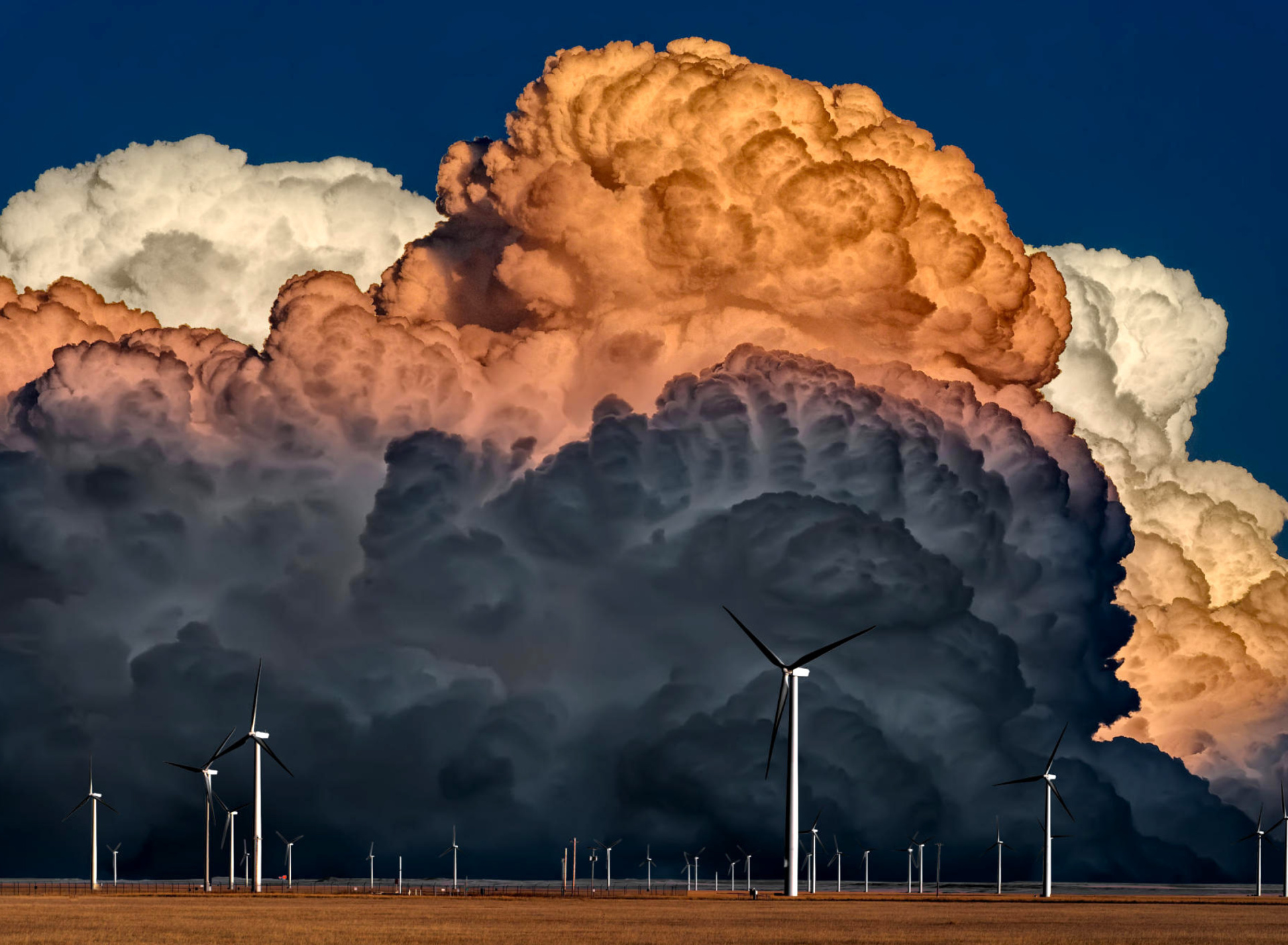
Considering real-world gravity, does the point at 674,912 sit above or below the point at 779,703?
below

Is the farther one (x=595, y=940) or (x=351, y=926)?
(x=351, y=926)

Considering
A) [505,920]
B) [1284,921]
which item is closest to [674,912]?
[505,920]

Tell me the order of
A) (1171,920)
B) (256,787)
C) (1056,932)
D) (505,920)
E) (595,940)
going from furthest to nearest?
(256,787) < (1171,920) < (505,920) < (1056,932) < (595,940)

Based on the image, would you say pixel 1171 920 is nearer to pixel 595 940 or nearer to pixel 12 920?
pixel 595 940

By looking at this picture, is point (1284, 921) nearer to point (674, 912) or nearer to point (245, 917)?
point (674, 912)

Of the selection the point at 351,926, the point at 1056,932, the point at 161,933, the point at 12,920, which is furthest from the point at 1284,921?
the point at 12,920

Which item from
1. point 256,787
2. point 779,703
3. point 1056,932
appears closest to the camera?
point 1056,932
